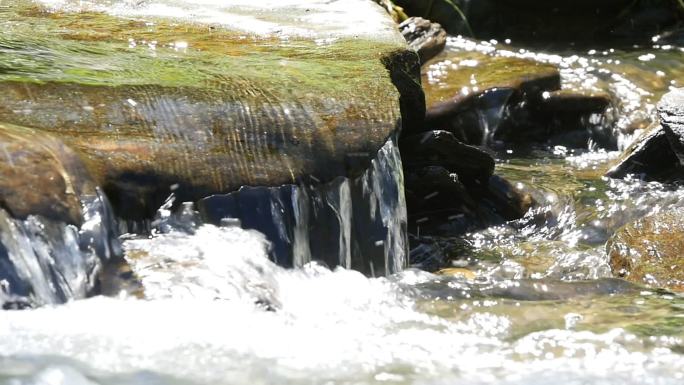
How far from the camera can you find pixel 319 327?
3.59 meters

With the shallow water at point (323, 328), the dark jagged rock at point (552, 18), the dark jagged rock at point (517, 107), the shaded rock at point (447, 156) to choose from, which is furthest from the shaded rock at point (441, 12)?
the shallow water at point (323, 328)

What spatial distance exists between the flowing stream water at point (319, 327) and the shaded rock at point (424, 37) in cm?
A: 416

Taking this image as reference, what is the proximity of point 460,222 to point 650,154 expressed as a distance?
5.74 feet

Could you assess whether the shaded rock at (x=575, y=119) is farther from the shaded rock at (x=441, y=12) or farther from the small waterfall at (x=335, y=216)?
the small waterfall at (x=335, y=216)

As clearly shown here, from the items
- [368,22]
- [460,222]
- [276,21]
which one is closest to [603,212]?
[460,222]

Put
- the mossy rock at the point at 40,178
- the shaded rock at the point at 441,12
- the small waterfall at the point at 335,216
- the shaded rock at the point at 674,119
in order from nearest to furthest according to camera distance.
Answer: the mossy rock at the point at 40,178
the small waterfall at the point at 335,216
the shaded rock at the point at 674,119
the shaded rock at the point at 441,12

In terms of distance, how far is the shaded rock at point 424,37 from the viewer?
8.98m

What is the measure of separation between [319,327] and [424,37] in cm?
→ 590

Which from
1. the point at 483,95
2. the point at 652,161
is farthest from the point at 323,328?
the point at 483,95

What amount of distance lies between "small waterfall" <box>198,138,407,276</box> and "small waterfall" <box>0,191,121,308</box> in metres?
0.55

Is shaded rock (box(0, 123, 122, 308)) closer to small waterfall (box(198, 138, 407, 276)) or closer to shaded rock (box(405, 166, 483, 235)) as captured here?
small waterfall (box(198, 138, 407, 276))

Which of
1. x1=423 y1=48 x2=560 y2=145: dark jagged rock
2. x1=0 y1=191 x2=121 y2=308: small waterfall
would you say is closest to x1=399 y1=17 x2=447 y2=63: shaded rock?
x1=423 y1=48 x2=560 y2=145: dark jagged rock

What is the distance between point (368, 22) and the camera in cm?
646

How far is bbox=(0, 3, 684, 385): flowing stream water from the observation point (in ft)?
10.2
